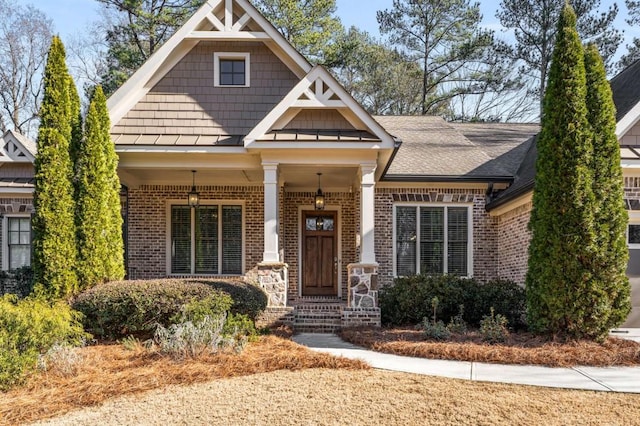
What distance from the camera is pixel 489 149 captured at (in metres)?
14.5

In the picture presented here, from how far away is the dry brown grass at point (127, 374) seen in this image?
5.33 m

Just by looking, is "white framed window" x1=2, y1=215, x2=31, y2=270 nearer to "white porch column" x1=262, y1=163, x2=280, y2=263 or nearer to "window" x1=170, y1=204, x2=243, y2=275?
"window" x1=170, y1=204, x2=243, y2=275

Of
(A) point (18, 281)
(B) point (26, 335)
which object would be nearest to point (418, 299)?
(B) point (26, 335)

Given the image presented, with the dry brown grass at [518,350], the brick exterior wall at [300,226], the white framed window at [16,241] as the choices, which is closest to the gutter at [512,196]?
the dry brown grass at [518,350]

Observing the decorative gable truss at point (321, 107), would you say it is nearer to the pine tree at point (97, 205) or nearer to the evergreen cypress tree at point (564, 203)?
the pine tree at point (97, 205)

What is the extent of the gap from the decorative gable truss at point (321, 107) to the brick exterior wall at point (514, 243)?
3.23m

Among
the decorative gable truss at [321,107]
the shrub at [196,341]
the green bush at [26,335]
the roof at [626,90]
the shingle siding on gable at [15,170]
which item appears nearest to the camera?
the green bush at [26,335]

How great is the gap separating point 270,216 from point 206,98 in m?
3.06

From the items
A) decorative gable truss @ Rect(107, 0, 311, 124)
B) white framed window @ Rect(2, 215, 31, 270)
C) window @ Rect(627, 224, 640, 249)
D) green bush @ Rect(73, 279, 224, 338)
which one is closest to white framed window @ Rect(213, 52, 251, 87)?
decorative gable truss @ Rect(107, 0, 311, 124)

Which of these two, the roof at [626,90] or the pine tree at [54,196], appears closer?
the pine tree at [54,196]

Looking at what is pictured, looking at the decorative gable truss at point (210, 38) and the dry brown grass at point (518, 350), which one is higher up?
the decorative gable truss at point (210, 38)

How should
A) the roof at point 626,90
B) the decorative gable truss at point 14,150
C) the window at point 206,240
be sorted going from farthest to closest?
1. the window at point 206,240
2. the decorative gable truss at point 14,150
3. the roof at point 626,90

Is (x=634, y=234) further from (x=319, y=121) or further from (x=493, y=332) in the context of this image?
A: (x=319, y=121)

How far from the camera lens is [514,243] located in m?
11.4
